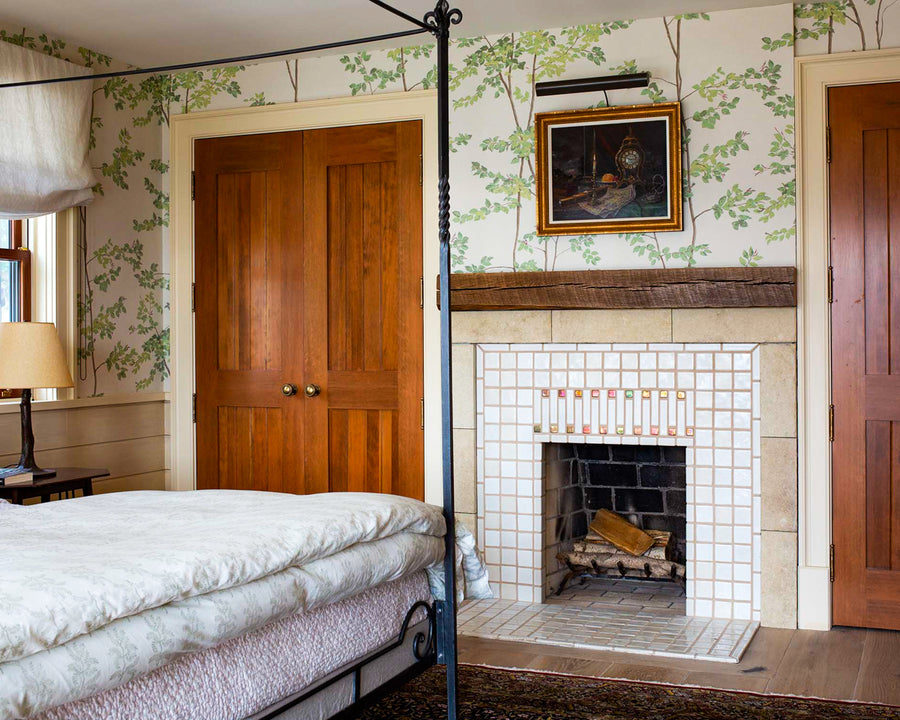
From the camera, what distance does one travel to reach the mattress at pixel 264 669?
1693mm

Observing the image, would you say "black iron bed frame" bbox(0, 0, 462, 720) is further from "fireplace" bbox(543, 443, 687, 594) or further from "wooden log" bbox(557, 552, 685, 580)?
"wooden log" bbox(557, 552, 685, 580)

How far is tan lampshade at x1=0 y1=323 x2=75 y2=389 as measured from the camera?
12.2 ft

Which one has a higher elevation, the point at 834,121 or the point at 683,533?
the point at 834,121

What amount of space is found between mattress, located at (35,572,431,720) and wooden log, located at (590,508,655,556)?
6.82 ft

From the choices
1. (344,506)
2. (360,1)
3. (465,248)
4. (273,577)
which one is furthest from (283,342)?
(273,577)

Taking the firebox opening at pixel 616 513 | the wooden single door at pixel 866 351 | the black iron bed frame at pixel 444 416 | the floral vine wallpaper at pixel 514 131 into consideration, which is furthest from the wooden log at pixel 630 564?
the black iron bed frame at pixel 444 416

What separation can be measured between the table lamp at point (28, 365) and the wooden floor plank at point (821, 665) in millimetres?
2893

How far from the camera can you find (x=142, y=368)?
15.9ft

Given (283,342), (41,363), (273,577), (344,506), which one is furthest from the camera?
(283,342)

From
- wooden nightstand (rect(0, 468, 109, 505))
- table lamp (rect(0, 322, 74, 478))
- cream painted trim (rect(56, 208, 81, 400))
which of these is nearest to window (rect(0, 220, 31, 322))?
cream painted trim (rect(56, 208, 81, 400))

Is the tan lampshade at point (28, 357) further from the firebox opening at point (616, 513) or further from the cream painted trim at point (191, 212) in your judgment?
the firebox opening at point (616, 513)

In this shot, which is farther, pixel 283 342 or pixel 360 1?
pixel 283 342

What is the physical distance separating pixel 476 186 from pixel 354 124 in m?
0.70

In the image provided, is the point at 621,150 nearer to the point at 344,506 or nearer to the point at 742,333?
the point at 742,333
